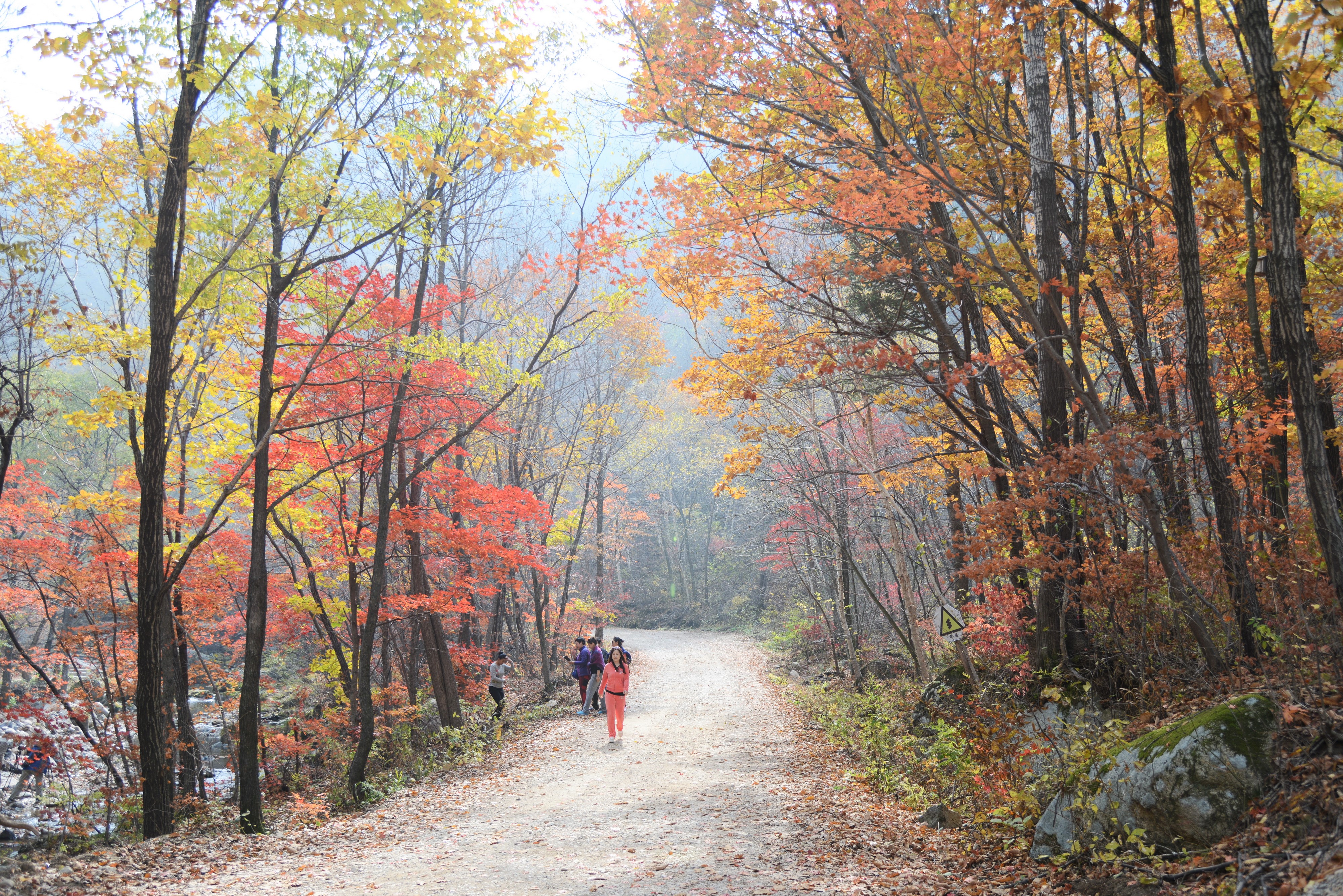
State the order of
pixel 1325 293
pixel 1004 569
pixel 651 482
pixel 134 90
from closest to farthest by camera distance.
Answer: pixel 1004 569, pixel 1325 293, pixel 134 90, pixel 651 482

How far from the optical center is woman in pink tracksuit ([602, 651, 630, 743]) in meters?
11.9

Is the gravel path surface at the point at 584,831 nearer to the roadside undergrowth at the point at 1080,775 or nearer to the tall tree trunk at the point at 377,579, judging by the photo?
the tall tree trunk at the point at 377,579

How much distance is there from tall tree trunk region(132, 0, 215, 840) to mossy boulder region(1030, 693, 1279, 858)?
8.67m

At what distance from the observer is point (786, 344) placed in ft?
30.2

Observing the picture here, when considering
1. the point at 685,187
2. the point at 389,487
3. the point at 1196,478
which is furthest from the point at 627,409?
the point at 1196,478

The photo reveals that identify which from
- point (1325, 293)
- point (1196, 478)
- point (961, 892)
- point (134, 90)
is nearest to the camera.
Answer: point (961, 892)

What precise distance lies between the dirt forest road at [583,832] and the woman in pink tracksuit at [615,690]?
302 mm

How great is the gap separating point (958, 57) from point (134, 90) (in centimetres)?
860

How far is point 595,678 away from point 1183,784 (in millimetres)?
12056

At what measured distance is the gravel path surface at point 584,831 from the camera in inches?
223

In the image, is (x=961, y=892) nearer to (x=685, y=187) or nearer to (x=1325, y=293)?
(x=1325, y=293)

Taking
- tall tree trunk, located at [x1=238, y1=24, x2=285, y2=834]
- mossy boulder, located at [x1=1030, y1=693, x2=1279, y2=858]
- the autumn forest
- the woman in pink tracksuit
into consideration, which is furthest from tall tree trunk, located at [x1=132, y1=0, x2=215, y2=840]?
mossy boulder, located at [x1=1030, y1=693, x2=1279, y2=858]

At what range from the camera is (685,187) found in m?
9.41

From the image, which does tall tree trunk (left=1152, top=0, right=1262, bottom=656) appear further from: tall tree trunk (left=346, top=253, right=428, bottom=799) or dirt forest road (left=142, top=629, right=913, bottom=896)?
tall tree trunk (left=346, top=253, right=428, bottom=799)
